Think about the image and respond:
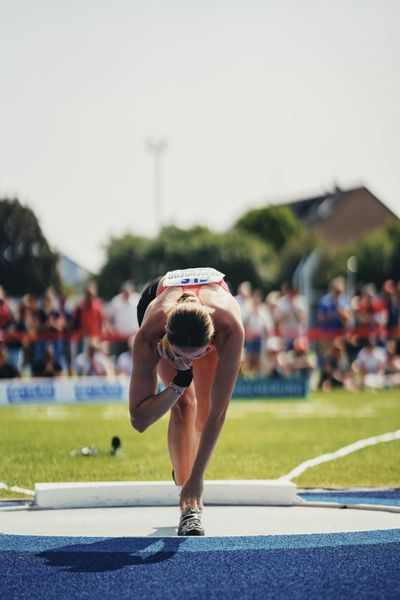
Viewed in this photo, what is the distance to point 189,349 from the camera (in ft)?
17.2

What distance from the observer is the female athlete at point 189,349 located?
5230 mm

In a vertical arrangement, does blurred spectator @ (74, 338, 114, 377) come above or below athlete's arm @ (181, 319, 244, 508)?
below

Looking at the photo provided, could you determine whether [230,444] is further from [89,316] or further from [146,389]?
[89,316]

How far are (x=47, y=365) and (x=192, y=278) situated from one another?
13389mm

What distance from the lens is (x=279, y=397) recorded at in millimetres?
18750

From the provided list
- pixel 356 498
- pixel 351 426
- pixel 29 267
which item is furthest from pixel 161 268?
pixel 356 498

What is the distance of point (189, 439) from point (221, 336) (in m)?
0.99

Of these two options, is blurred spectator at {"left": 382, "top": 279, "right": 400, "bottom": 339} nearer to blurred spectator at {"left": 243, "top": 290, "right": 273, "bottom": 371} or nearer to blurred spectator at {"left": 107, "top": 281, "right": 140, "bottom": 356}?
blurred spectator at {"left": 243, "top": 290, "right": 273, "bottom": 371}

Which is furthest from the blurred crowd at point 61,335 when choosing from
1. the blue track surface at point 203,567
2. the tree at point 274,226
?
→ the tree at point 274,226

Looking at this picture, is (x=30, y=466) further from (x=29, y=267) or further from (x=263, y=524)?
(x=29, y=267)

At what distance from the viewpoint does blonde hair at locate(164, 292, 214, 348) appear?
5168 mm

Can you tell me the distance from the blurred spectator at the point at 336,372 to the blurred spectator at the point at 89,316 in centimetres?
470

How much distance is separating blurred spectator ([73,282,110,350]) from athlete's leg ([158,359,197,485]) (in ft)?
42.6

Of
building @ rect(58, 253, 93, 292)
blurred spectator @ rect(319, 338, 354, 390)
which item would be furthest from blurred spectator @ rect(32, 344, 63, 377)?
building @ rect(58, 253, 93, 292)
